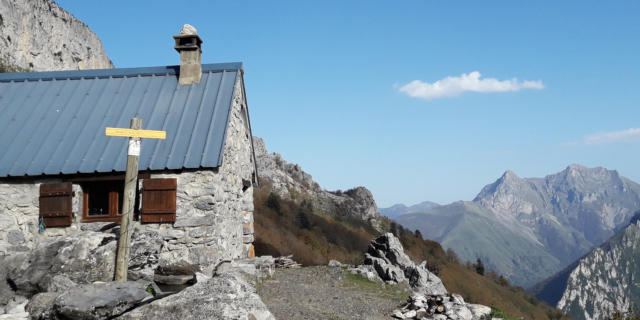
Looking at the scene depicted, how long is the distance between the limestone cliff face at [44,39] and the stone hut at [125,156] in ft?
152

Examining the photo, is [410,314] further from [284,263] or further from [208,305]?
[284,263]

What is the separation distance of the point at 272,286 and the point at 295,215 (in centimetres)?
2433

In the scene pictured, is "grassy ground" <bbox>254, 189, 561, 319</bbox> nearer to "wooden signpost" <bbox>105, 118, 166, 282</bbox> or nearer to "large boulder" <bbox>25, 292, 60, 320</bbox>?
"wooden signpost" <bbox>105, 118, 166, 282</bbox>

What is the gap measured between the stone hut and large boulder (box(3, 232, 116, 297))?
2.41 m

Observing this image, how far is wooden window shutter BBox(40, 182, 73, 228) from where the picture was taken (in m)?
12.1

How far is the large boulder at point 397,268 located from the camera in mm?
16062

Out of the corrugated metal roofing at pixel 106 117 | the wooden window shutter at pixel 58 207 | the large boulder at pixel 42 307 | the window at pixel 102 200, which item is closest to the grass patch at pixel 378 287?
the corrugated metal roofing at pixel 106 117

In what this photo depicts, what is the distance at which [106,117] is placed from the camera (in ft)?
45.0

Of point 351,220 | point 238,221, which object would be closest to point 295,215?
point 351,220

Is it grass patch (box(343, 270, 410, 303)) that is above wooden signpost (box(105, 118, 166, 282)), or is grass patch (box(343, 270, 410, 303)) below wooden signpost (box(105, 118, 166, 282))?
below

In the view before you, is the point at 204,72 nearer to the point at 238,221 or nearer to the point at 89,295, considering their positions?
the point at 238,221

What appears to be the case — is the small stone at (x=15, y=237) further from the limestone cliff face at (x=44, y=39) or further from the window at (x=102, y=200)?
the limestone cliff face at (x=44, y=39)

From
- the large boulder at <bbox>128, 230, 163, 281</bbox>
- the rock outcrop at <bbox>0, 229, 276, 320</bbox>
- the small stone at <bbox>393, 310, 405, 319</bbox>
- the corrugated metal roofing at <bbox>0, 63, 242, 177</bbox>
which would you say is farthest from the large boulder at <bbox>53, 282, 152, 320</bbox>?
the small stone at <bbox>393, 310, 405, 319</bbox>

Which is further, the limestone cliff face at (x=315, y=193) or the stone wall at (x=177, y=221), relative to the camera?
the limestone cliff face at (x=315, y=193)
